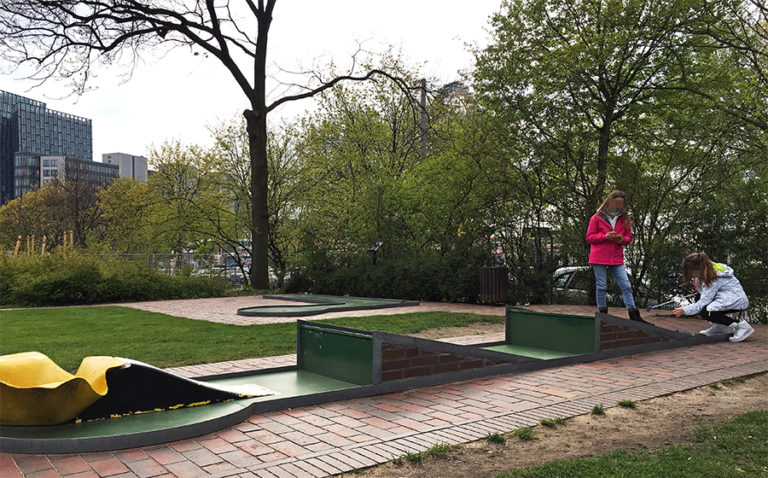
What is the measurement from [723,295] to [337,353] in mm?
5864

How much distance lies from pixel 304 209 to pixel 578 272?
14.1m

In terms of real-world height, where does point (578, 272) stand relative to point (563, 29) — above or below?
below

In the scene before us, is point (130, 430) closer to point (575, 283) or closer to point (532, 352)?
point (532, 352)

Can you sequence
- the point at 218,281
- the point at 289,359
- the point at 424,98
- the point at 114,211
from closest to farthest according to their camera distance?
the point at 289,359, the point at 218,281, the point at 424,98, the point at 114,211

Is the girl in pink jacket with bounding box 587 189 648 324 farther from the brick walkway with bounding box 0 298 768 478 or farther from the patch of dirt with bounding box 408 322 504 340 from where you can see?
the brick walkway with bounding box 0 298 768 478

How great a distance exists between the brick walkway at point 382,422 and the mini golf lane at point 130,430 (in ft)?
0.19

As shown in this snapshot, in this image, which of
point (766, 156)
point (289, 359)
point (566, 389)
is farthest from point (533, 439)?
point (766, 156)

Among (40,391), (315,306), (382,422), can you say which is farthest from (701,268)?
(315,306)

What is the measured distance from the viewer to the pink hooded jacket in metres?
9.32

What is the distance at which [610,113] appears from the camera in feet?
46.9

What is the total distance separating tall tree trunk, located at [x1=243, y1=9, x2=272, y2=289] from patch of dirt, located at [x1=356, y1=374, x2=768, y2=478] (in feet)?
56.7

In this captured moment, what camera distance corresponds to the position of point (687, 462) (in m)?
3.59

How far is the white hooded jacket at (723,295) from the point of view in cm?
855

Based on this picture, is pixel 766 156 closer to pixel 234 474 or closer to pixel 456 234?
pixel 456 234
